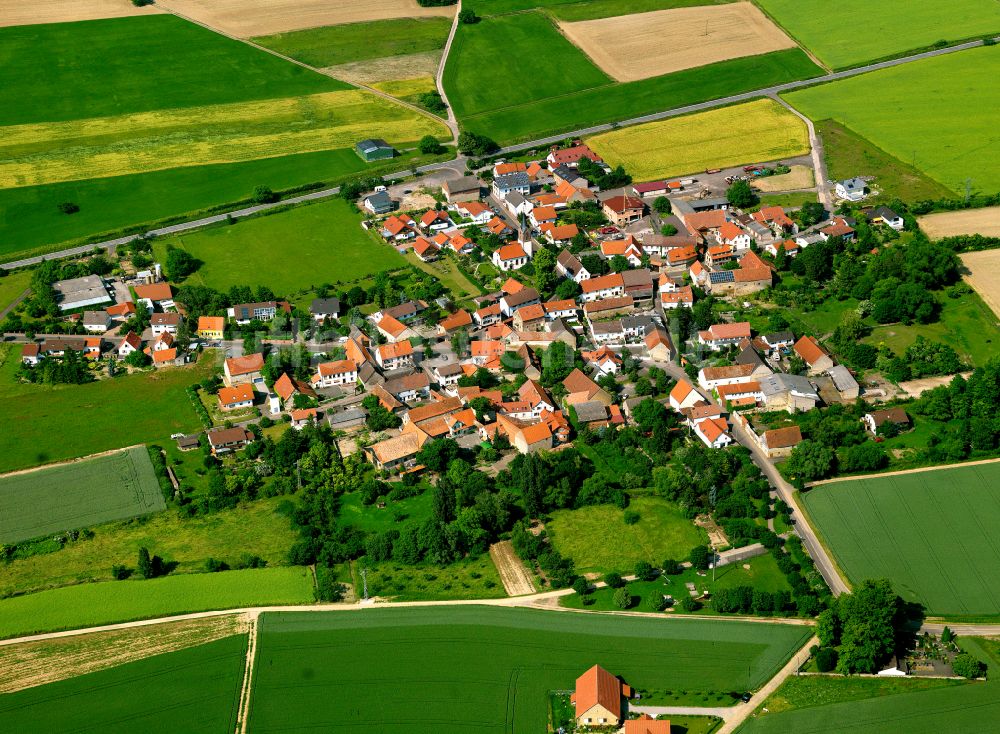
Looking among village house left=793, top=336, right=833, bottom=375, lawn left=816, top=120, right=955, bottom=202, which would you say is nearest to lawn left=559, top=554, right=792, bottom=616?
village house left=793, top=336, right=833, bottom=375

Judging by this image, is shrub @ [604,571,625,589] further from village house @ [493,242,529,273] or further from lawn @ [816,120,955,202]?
lawn @ [816,120,955,202]

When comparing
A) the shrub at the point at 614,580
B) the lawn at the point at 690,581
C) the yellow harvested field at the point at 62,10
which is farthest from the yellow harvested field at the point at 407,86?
the lawn at the point at 690,581

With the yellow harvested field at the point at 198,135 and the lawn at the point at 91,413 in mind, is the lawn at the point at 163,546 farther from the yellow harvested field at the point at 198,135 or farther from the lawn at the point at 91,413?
the yellow harvested field at the point at 198,135

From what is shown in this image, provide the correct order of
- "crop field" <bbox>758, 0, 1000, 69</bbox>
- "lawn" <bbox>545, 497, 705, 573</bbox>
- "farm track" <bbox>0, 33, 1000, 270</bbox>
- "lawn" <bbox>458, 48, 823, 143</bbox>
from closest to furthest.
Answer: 1. "lawn" <bbox>545, 497, 705, 573</bbox>
2. "farm track" <bbox>0, 33, 1000, 270</bbox>
3. "lawn" <bbox>458, 48, 823, 143</bbox>
4. "crop field" <bbox>758, 0, 1000, 69</bbox>

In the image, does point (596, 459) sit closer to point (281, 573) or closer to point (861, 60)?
point (281, 573)

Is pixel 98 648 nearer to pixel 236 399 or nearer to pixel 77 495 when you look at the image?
pixel 77 495
